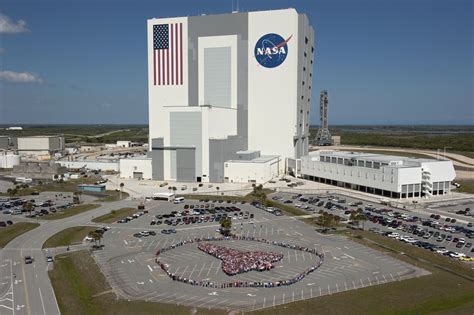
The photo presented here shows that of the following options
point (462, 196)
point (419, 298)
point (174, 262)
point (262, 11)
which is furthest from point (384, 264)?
point (262, 11)

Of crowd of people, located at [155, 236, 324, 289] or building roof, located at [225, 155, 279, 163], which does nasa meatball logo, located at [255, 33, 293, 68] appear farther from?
crowd of people, located at [155, 236, 324, 289]

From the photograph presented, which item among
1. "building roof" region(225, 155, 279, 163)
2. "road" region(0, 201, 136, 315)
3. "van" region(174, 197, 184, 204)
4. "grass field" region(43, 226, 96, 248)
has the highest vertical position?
"building roof" region(225, 155, 279, 163)

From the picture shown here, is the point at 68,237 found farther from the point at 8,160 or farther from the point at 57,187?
the point at 8,160

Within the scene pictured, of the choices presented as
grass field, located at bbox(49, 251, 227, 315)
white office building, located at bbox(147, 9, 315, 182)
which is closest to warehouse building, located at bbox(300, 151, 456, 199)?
white office building, located at bbox(147, 9, 315, 182)

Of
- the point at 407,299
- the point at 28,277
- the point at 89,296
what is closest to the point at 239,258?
the point at 89,296

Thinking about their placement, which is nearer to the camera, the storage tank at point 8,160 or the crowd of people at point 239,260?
the crowd of people at point 239,260

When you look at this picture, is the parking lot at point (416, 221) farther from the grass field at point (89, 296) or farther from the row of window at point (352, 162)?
the grass field at point (89, 296)

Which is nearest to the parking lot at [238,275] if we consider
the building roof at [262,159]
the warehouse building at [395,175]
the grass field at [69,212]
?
the grass field at [69,212]
